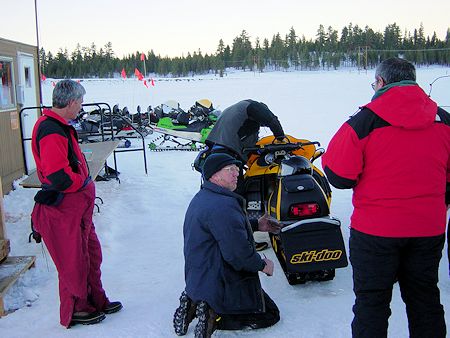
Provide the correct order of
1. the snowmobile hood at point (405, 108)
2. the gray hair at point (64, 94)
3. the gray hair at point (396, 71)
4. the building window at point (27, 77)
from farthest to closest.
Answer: the building window at point (27, 77) < the gray hair at point (64, 94) < the gray hair at point (396, 71) < the snowmobile hood at point (405, 108)

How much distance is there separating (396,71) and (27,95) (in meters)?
6.99

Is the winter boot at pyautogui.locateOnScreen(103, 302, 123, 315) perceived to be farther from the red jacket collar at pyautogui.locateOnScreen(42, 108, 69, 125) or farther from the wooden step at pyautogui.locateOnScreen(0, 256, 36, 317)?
the red jacket collar at pyautogui.locateOnScreen(42, 108, 69, 125)

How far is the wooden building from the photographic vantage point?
7.05 meters

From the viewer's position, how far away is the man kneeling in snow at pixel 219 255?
279cm

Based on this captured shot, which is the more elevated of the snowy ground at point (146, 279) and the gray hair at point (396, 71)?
the gray hair at point (396, 71)

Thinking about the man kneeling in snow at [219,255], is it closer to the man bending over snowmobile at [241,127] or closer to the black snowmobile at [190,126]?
the man bending over snowmobile at [241,127]

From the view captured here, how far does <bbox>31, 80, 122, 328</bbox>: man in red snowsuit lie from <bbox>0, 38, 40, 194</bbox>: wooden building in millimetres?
3869

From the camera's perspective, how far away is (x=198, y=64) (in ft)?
180

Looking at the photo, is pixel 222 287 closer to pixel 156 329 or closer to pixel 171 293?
A: pixel 156 329

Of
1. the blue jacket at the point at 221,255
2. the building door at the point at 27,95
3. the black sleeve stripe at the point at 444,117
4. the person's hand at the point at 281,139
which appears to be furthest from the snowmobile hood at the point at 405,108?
the building door at the point at 27,95

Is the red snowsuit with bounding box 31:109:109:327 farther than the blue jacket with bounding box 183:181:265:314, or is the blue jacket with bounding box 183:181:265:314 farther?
the red snowsuit with bounding box 31:109:109:327

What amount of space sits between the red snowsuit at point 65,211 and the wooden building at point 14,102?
386 centimetres

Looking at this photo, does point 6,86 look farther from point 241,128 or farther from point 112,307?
point 112,307

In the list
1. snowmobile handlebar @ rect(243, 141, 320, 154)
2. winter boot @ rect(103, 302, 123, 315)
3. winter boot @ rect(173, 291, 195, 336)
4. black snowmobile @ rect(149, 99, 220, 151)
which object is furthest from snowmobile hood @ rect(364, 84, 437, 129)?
black snowmobile @ rect(149, 99, 220, 151)
